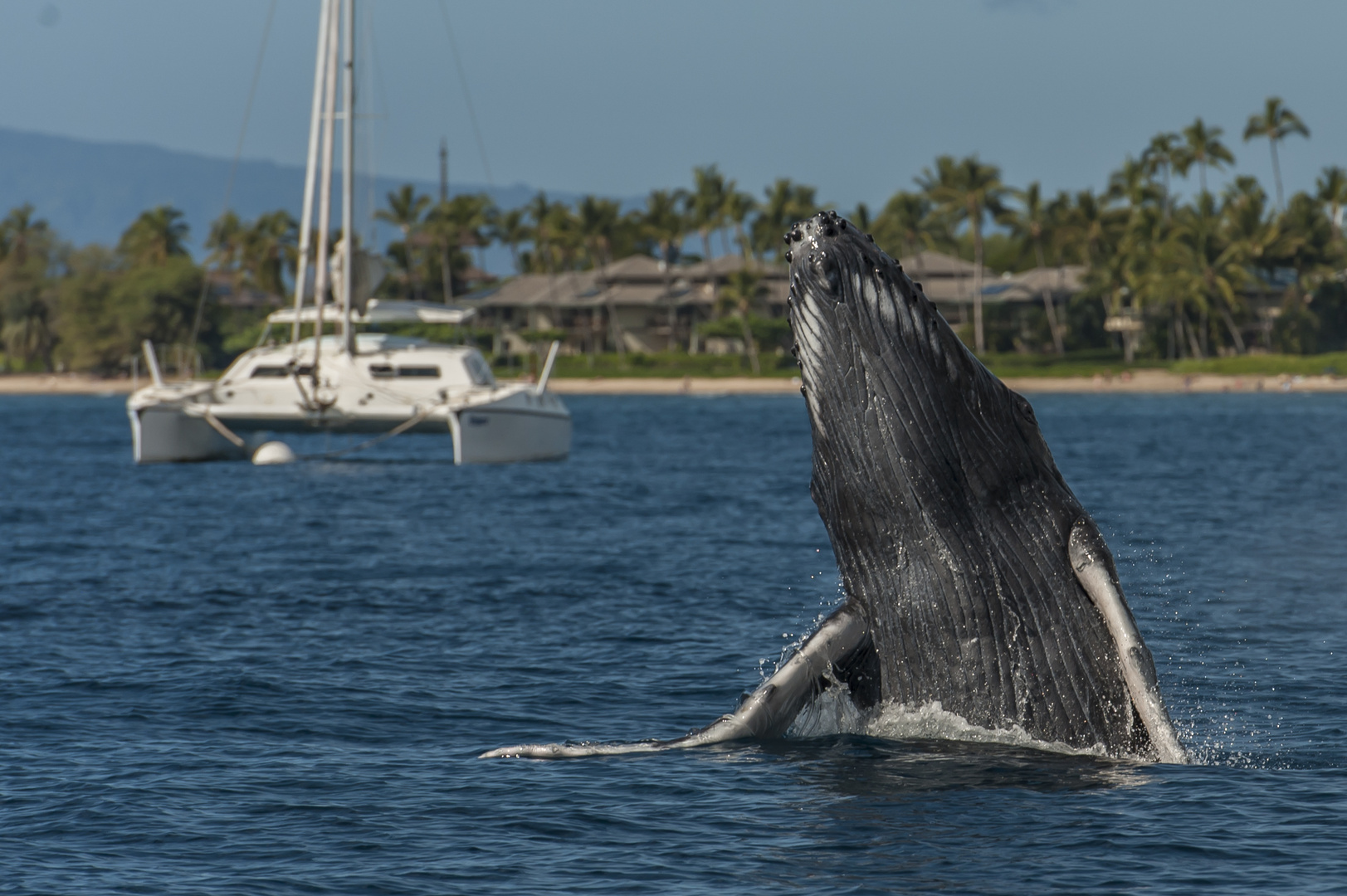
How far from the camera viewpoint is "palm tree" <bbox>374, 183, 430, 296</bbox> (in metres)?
133

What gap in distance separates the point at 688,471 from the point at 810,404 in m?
38.3

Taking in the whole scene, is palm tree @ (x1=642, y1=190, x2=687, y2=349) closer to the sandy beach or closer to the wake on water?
the sandy beach

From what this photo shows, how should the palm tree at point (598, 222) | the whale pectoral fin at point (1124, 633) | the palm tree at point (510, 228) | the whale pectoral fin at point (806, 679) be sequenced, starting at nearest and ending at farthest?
the whale pectoral fin at point (1124, 633) < the whale pectoral fin at point (806, 679) < the palm tree at point (598, 222) < the palm tree at point (510, 228)

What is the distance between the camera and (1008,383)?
353 ft

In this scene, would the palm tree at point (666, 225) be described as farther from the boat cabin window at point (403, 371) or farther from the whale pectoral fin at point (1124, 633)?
the whale pectoral fin at point (1124, 633)

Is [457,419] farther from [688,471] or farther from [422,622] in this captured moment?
[422,622]

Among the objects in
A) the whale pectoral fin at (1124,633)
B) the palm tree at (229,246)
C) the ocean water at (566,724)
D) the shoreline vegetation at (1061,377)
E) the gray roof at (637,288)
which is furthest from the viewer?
the palm tree at (229,246)

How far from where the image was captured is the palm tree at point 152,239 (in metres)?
147

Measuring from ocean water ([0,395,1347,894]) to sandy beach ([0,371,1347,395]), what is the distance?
7908cm

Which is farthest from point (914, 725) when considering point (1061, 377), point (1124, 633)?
point (1061, 377)

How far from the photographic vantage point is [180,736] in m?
12.5

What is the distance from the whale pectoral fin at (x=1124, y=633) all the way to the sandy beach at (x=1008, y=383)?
9759 cm

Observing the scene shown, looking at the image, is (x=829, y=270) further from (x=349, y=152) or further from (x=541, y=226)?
(x=541, y=226)

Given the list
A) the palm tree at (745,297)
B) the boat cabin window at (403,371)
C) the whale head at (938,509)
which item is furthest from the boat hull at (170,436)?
the palm tree at (745,297)
